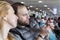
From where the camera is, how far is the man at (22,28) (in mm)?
1216

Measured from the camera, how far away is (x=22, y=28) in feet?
4.18

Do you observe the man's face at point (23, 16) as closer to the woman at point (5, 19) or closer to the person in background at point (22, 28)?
the person in background at point (22, 28)

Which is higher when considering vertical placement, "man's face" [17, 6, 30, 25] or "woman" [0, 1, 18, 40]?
"woman" [0, 1, 18, 40]

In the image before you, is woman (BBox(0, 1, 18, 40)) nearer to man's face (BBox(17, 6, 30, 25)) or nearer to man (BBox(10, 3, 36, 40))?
man (BBox(10, 3, 36, 40))

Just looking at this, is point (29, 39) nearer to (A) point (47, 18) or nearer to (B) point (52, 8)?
(A) point (47, 18)

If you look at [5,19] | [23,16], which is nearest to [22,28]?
[23,16]

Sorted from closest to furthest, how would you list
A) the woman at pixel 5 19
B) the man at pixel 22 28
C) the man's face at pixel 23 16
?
the woman at pixel 5 19
the man at pixel 22 28
the man's face at pixel 23 16

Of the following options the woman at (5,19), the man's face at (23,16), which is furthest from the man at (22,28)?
the woman at (5,19)

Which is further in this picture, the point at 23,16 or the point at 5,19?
the point at 23,16

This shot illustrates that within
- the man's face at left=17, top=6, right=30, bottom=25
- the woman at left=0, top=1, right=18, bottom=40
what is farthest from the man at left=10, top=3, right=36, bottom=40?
the woman at left=0, top=1, right=18, bottom=40

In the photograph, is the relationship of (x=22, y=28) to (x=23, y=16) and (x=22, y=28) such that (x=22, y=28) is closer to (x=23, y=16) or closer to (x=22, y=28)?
(x=22, y=28)

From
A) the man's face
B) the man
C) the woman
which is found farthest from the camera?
the man's face

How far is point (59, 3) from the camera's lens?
7.61 feet

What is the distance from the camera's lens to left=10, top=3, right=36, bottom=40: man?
3.99 feet
